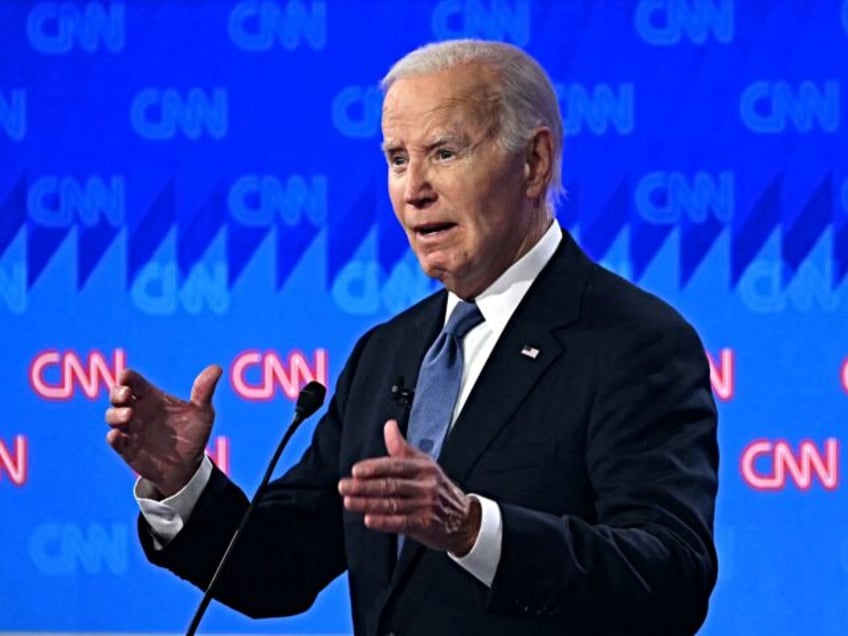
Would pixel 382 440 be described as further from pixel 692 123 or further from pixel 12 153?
pixel 12 153

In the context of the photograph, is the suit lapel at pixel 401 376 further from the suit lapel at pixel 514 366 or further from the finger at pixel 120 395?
the finger at pixel 120 395

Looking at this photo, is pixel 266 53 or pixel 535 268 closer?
pixel 535 268

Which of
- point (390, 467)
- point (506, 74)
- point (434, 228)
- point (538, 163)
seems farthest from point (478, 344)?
point (390, 467)

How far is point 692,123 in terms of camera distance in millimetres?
3588

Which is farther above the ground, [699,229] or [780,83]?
[780,83]

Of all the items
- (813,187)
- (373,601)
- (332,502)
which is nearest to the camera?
(373,601)

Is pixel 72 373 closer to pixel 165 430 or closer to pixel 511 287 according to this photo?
pixel 165 430

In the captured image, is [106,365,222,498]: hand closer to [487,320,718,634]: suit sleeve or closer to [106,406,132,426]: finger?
[106,406,132,426]: finger

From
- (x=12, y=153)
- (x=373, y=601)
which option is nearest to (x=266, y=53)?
(x=12, y=153)

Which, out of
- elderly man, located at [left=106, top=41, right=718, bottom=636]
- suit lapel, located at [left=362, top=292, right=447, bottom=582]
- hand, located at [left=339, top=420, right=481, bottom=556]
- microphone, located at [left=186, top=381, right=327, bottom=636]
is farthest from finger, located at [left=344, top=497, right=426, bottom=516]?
suit lapel, located at [left=362, top=292, right=447, bottom=582]

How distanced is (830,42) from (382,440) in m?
1.74

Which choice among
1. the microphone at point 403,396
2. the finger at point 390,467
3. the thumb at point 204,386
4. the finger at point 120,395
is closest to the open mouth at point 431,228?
the microphone at point 403,396

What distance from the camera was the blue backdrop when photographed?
3.57m

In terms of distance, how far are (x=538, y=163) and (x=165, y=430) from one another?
642 millimetres
